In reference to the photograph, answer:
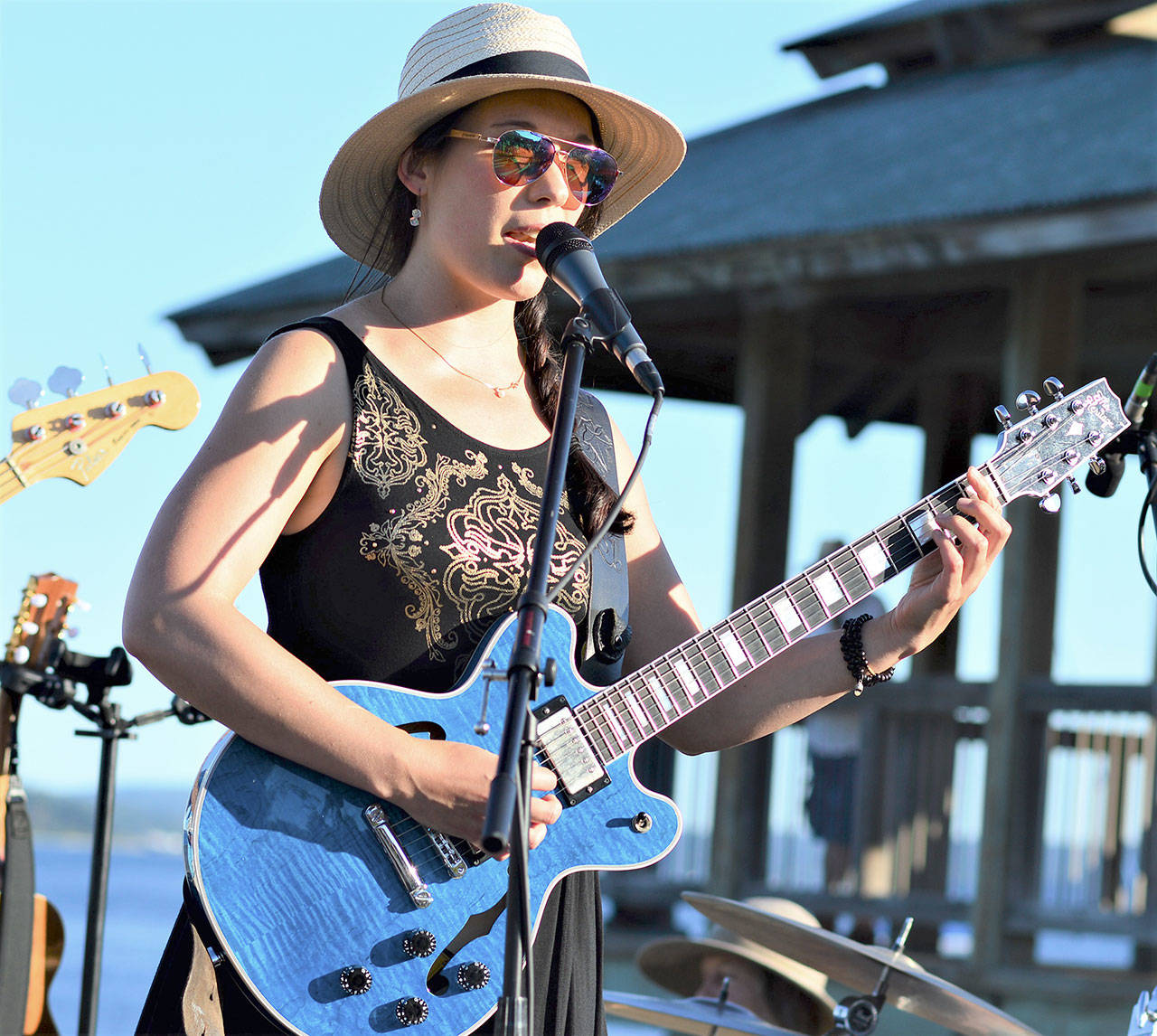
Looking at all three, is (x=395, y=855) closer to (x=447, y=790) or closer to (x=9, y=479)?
(x=447, y=790)

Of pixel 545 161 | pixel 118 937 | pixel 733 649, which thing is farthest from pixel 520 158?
pixel 118 937

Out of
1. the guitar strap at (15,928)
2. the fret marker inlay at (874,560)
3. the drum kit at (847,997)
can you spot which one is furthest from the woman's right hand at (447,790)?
the guitar strap at (15,928)

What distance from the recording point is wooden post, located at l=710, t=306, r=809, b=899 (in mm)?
8148

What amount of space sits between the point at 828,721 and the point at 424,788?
654cm

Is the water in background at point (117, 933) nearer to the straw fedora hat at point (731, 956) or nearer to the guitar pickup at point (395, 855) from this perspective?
the guitar pickup at point (395, 855)

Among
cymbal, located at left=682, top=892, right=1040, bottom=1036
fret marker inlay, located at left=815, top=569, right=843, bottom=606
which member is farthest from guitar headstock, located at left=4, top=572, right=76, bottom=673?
fret marker inlay, located at left=815, top=569, right=843, bottom=606

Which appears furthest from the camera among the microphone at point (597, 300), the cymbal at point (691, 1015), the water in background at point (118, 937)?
the water in background at point (118, 937)

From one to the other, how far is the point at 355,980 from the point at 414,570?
575 mm

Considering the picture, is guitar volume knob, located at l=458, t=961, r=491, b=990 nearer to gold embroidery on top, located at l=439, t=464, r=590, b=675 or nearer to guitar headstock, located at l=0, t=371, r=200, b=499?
gold embroidery on top, located at l=439, t=464, r=590, b=675

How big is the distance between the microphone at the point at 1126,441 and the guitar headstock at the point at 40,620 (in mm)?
2513

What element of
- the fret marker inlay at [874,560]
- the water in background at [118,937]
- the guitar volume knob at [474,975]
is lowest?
the water in background at [118,937]

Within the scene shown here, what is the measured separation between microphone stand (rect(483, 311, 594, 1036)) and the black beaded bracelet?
0.86 m

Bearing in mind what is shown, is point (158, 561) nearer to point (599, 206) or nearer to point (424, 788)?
point (424, 788)

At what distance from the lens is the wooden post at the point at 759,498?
815cm
